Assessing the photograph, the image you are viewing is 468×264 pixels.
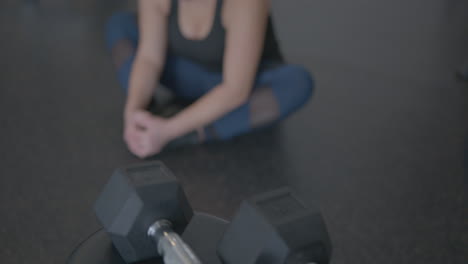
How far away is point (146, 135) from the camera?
4.05 ft

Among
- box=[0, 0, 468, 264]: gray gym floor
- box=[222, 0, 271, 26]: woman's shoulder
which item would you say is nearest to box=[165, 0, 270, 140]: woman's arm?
box=[222, 0, 271, 26]: woman's shoulder

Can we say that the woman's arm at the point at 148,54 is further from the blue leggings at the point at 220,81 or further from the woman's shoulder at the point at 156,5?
the blue leggings at the point at 220,81

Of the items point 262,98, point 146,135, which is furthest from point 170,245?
point 262,98

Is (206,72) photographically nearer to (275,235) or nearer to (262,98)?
(262,98)

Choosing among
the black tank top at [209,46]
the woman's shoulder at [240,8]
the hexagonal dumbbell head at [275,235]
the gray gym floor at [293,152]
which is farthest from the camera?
the black tank top at [209,46]

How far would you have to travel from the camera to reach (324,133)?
151 cm

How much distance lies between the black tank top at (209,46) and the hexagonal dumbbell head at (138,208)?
2.41 feet

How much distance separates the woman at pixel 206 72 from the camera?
122 centimetres

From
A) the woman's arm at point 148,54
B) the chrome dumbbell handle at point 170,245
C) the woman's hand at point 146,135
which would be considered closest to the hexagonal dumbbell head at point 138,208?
the chrome dumbbell handle at point 170,245

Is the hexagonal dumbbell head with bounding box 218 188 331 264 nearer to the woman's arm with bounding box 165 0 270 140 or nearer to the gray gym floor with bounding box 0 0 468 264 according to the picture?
the gray gym floor with bounding box 0 0 468 264

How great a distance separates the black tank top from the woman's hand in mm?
232

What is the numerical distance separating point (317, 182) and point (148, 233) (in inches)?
27.7

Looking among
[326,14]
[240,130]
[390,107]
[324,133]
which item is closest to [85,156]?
[240,130]

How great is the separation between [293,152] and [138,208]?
0.84 metres
